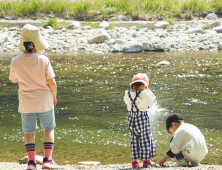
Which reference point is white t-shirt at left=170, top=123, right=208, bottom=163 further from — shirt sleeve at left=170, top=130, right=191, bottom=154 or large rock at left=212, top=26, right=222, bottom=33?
large rock at left=212, top=26, right=222, bottom=33

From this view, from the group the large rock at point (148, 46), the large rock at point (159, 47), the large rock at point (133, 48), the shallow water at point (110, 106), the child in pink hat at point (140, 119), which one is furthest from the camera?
the large rock at point (148, 46)

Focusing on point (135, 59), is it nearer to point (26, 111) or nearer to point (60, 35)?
point (60, 35)

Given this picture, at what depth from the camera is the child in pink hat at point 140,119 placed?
11.2 feet

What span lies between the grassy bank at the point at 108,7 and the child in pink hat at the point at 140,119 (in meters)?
19.5

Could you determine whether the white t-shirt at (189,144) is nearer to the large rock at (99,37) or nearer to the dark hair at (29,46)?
the dark hair at (29,46)

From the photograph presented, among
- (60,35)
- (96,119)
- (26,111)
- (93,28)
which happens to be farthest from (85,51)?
(26,111)

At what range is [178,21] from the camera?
2109 centimetres

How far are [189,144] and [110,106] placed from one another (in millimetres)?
3415

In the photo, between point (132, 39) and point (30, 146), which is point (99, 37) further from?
point (30, 146)

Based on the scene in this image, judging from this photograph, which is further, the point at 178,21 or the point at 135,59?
the point at 178,21

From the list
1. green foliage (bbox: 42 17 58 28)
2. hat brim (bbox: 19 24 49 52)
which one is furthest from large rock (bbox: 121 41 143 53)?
hat brim (bbox: 19 24 49 52)

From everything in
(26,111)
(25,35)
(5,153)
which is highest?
(25,35)

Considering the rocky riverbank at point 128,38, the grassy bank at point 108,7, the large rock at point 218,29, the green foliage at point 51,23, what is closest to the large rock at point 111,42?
the rocky riverbank at point 128,38

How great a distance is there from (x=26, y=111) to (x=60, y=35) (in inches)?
610
